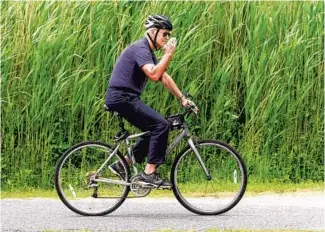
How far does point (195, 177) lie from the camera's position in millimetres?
10430

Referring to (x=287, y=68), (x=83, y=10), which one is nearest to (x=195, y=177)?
(x=287, y=68)

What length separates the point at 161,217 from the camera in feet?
29.0

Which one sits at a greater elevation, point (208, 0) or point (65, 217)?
point (208, 0)

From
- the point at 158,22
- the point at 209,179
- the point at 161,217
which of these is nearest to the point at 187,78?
the point at 209,179

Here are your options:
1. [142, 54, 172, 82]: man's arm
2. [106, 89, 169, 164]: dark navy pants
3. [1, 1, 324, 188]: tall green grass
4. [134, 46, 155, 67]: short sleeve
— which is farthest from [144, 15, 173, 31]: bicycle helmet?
[1, 1, 324, 188]: tall green grass

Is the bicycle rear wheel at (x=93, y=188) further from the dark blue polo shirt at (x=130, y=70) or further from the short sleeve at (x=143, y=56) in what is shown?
the short sleeve at (x=143, y=56)

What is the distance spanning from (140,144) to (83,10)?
3.86 m

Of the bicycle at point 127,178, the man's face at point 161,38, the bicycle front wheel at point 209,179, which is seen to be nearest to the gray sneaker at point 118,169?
the bicycle at point 127,178

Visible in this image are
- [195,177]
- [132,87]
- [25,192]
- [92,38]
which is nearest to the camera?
[132,87]

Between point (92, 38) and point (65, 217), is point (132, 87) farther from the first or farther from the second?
point (92, 38)

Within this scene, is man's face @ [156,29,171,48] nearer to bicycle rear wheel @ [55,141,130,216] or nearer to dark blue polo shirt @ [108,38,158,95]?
dark blue polo shirt @ [108,38,158,95]

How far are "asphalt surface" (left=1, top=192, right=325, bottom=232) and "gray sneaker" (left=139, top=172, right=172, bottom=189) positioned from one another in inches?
13.2

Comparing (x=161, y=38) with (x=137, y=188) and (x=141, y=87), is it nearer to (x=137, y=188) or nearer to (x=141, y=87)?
(x=141, y=87)

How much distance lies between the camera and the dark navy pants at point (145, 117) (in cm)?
860
